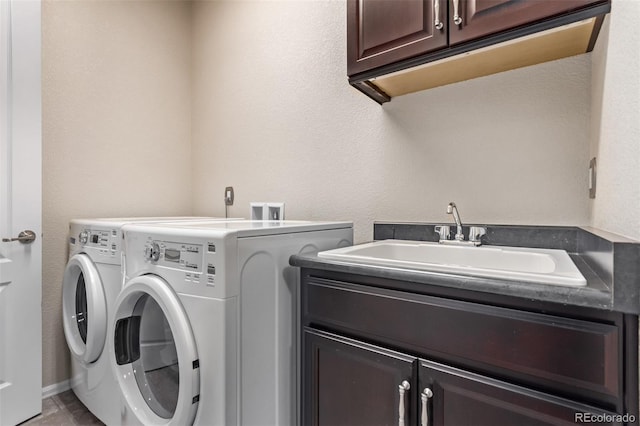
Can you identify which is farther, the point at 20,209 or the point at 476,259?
the point at 20,209

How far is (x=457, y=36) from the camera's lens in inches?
45.5

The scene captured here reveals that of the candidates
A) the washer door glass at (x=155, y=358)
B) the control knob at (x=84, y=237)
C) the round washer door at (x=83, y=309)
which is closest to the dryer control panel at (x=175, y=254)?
the washer door glass at (x=155, y=358)

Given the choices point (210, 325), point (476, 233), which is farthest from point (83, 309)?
point (476, 233)

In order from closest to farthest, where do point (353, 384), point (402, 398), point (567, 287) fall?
point (567, 287) < point (402, 398) < point (353, 384)

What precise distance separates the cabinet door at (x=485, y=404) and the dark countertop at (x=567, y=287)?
231 mm

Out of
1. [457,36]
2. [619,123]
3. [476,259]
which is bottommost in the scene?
[476,259]

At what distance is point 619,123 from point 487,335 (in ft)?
2.00

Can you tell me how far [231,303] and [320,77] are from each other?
1410 millimetres

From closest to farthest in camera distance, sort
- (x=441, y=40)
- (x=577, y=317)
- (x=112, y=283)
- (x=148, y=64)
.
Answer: (x=577, y=317), (x=441, y=40), (x=112, y=283), (x=148, y=64)

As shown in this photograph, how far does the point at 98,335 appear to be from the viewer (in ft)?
5.54

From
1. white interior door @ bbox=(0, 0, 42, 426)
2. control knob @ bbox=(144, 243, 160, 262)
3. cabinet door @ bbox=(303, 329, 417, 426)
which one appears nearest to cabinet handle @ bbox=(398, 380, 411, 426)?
cabinet door @ bbox=(303, 329, 417, 426)

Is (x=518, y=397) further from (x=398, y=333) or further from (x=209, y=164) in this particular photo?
(x=209, y=164)

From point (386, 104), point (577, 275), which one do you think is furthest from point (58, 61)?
point (577, 275)

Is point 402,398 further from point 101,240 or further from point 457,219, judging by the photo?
point 101,240
